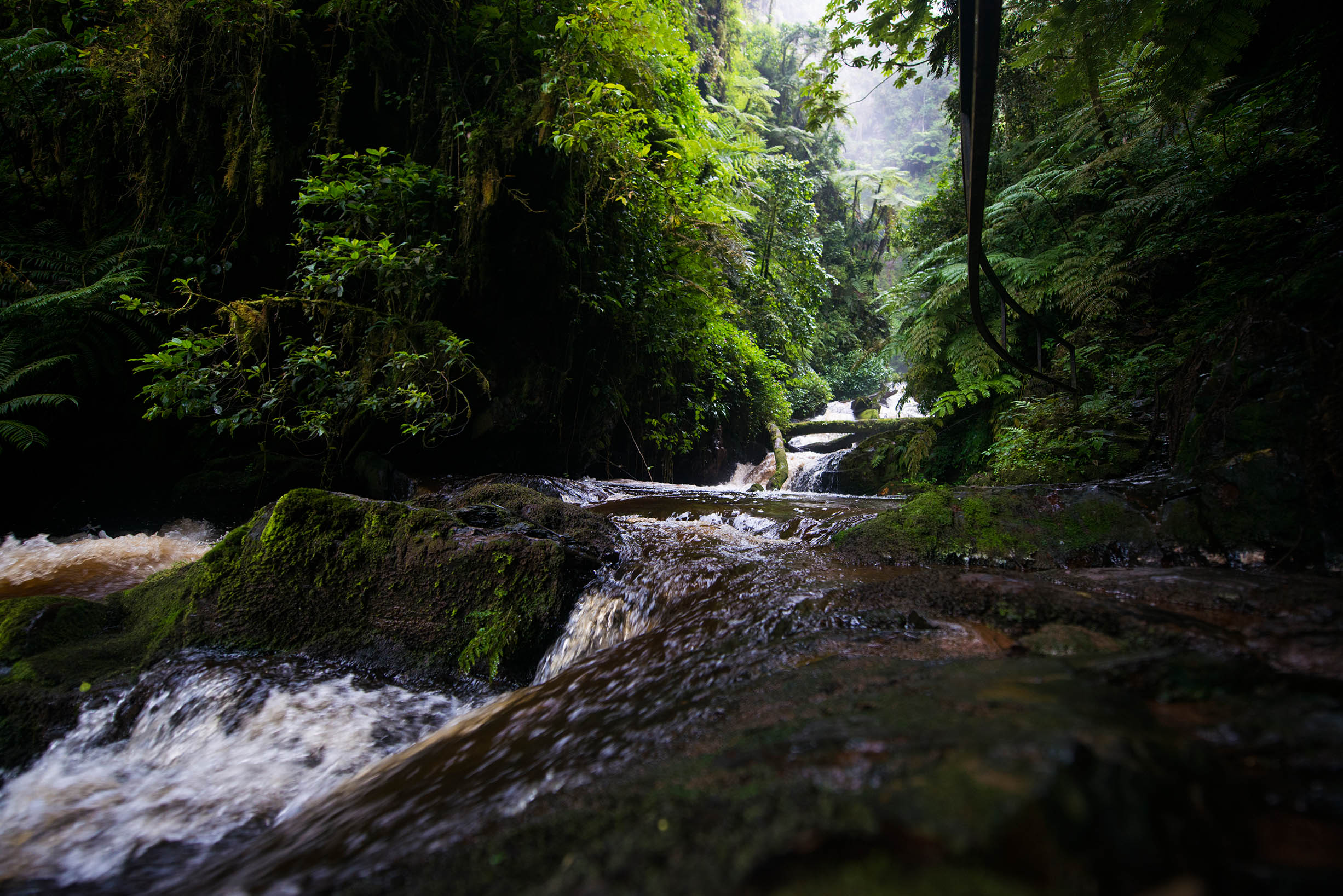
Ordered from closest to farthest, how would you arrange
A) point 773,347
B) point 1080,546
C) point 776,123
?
1. point 1080,546
2. point 773,347
3. point 776,123

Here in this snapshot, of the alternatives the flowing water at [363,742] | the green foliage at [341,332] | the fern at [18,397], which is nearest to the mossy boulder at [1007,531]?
the flowing water at [363,742]

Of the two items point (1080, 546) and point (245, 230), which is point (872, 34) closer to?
point (1080, 546)

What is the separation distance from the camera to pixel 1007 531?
2980 millimetres

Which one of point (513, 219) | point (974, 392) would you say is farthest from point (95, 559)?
point (974, 392)

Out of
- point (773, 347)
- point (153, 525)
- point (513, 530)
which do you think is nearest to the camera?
point (513, 530)

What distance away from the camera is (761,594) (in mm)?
2531

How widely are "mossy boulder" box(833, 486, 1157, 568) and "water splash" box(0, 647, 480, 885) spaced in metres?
2.49

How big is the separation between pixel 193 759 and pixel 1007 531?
407cm

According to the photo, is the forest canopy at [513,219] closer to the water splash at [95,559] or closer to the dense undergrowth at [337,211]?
the dense undergrowth at [337,211]

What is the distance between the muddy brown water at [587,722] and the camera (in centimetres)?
102

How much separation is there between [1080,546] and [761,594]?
176cm

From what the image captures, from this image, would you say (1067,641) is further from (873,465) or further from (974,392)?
(873,465)

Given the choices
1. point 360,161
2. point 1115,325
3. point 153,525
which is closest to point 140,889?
point 153,525

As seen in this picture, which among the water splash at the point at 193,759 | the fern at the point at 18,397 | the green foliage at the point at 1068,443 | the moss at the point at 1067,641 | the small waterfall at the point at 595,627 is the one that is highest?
the fern at the point at 18,397
